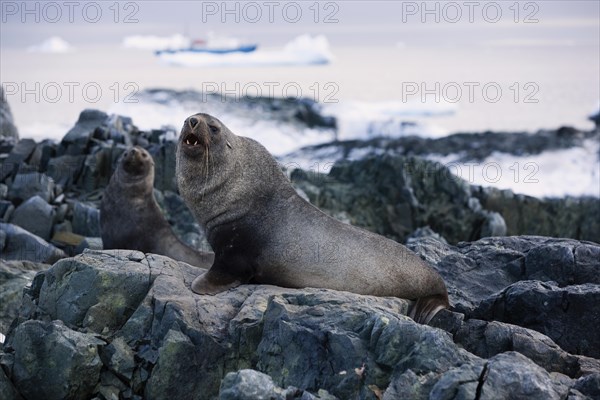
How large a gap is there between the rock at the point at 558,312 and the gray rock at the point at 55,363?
352cm

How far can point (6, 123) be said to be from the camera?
2117 centimetres

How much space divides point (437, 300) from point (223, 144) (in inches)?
98.7

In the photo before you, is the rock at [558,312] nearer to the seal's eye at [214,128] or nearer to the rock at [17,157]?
the seal's eye at [214,128]

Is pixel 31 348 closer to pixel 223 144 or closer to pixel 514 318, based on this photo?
pixel 223 144

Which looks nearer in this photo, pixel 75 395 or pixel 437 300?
pixel 75 395

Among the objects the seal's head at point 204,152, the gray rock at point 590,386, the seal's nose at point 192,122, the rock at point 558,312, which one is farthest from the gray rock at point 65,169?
the gray rock at point 590,386

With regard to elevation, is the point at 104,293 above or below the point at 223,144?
below

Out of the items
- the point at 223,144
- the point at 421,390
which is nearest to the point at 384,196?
the point at 223,144

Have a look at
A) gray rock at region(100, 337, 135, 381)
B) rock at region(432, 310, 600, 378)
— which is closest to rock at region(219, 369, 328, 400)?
gray rock at region(100, 337, 135, 381)

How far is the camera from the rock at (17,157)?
642 inches

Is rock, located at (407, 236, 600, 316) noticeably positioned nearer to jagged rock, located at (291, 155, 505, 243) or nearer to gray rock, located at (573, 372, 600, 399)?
gray rock, located at (573, 372, 600, 399)

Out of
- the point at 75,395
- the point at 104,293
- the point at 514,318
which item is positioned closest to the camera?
the point at 75,395

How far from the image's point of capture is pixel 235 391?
4.97 metres

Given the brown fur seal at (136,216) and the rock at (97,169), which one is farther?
the rock at (97,169)
